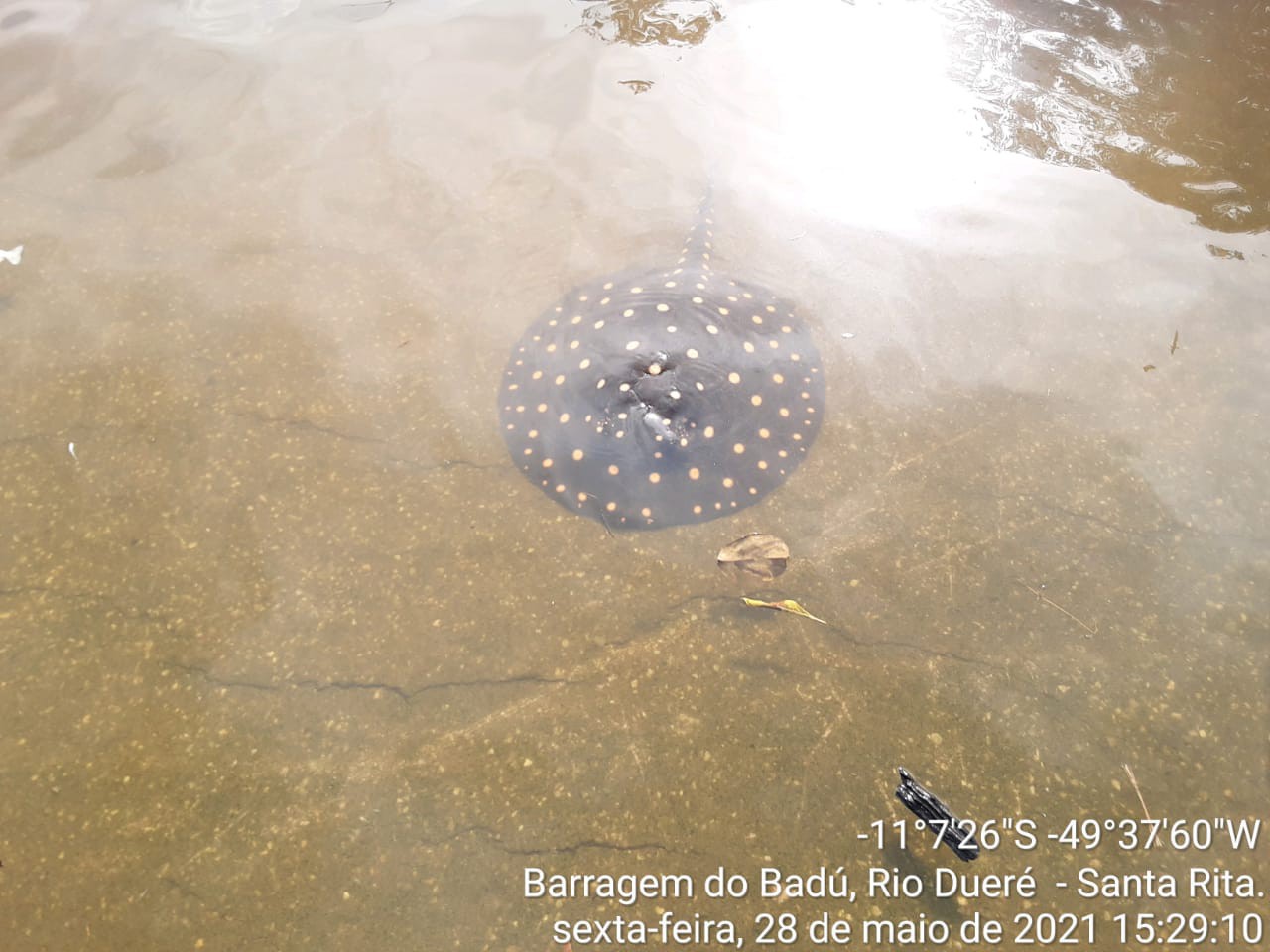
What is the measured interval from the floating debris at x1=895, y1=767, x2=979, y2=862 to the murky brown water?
0.44 ft

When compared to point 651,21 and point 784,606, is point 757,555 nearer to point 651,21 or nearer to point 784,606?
point 784,606

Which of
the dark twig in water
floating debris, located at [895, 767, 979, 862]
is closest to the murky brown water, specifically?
the dark twig in water

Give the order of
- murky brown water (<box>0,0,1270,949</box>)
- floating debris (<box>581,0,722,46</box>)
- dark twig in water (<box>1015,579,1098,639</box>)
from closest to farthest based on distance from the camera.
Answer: murky brown water (<box>0,0,1270,949</box>) → dark twig in water (<box>1015,579,1098,639</box>) → floating debris (<box>581,0,722,46</box>)

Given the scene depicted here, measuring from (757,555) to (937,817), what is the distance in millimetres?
1158

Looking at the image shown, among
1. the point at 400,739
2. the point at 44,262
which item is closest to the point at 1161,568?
the point at 400,739

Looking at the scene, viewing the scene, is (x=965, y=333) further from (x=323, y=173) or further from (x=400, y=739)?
(x=323, y=173)

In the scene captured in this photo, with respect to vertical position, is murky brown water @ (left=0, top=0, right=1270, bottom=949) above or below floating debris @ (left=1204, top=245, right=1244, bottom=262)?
below

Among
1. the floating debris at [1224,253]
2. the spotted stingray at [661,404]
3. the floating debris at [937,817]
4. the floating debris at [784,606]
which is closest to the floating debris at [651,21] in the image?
the spotted stingray at [661,404]

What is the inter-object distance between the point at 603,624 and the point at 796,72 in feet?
14.4

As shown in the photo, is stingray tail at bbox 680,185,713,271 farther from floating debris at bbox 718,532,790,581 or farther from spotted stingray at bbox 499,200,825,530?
floating debris at bbox 718,532,790,581

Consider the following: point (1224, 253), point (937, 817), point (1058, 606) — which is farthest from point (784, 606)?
point (1224, 253)

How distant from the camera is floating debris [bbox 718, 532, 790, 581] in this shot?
2969 mm

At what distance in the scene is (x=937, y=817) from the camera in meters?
2.24

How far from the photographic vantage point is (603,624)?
2846mm
